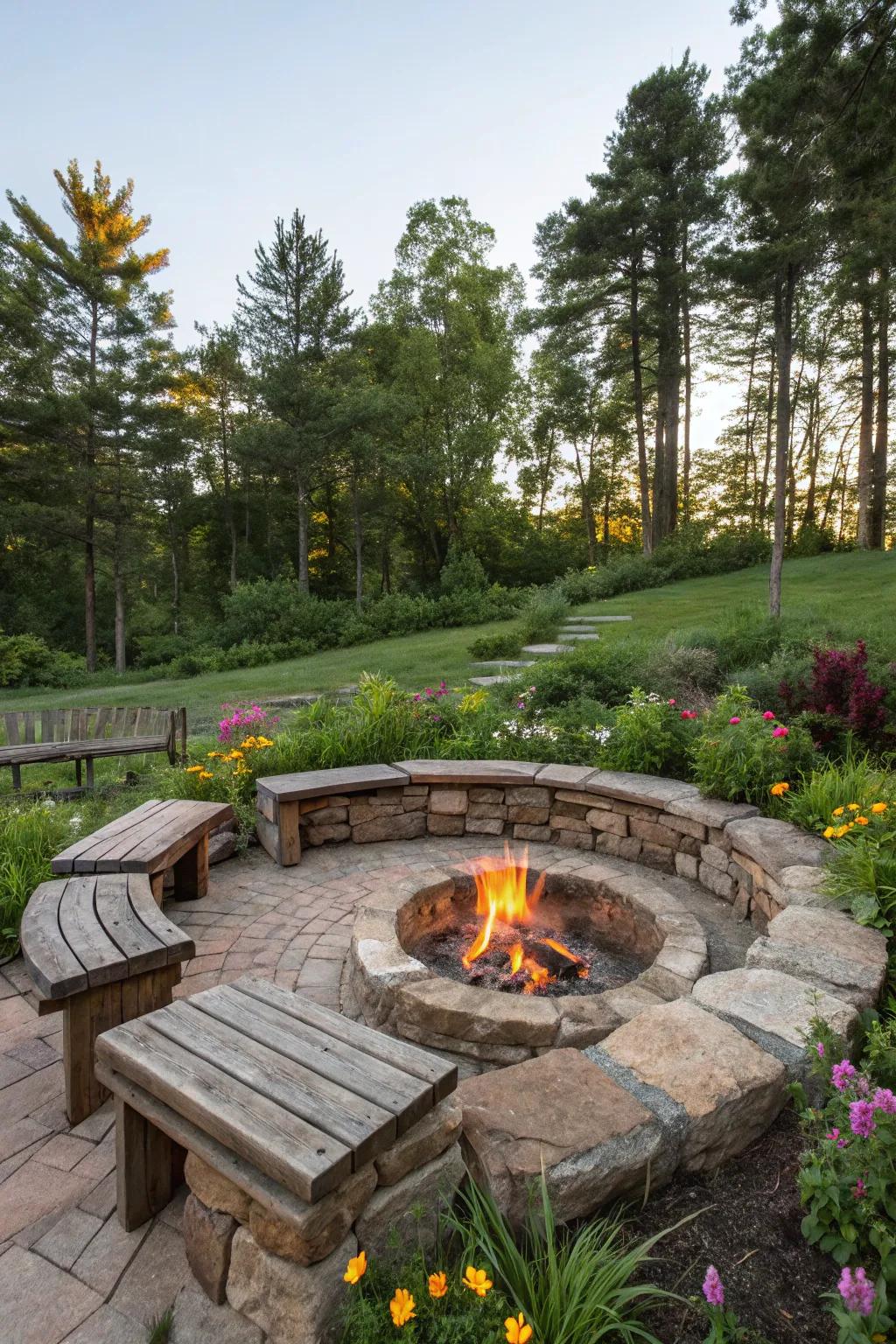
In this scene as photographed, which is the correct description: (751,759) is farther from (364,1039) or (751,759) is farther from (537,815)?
(364,1039)

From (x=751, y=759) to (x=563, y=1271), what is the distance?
104 inches

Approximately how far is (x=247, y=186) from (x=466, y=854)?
765cm

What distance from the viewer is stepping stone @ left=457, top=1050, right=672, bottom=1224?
132 centimetres

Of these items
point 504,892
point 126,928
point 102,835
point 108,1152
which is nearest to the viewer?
point 108,1152

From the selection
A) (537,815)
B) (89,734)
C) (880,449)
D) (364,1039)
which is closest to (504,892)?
(537,815)

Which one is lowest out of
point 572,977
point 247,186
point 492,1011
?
point 572,977

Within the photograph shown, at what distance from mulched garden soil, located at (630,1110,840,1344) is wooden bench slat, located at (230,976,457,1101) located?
0.55 meters

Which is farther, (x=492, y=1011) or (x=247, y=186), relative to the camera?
(x=247, y=186)

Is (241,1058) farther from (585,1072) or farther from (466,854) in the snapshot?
(466,854)

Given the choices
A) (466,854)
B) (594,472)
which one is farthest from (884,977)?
(594,472)

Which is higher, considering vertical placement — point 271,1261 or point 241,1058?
Result: point 241,1058

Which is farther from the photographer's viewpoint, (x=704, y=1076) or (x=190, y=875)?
(x=190, y=875)

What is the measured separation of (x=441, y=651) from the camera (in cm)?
1058

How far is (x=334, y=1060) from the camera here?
4.51 ft
